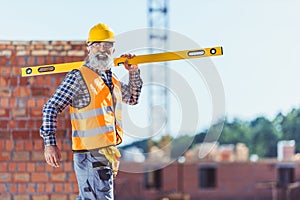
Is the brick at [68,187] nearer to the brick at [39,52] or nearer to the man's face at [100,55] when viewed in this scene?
the brick at [39,52]

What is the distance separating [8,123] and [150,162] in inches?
1074

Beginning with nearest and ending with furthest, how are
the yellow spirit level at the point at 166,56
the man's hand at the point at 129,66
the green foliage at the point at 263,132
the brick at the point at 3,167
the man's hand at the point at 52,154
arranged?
1. the man's hand at the point at 52,154
2. the yellow spirit level at the point at 166,56
3. the man's hand at the point at 129,66
4. the brick at the point at 3,167
5. the green foliage at the point at 263,132

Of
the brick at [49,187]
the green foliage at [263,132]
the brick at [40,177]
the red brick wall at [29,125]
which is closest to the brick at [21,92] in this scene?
the red brick wall at [29,125]

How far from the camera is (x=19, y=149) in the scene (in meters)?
6.58

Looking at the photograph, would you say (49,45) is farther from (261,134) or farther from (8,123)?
(261,134)

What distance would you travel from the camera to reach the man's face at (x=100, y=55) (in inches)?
164

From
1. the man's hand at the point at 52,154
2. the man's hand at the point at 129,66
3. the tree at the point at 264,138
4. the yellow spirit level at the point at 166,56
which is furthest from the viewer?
the tree at the point at 264,138

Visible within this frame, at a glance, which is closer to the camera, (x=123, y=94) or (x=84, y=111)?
(x=84, y=111)

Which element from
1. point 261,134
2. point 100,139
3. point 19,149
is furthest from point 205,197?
point 100,139

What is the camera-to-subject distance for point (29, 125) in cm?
657

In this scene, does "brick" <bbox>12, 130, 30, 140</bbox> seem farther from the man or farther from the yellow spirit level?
the man

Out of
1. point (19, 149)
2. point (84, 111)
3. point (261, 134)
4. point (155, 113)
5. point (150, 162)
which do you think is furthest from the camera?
point (261, 134)

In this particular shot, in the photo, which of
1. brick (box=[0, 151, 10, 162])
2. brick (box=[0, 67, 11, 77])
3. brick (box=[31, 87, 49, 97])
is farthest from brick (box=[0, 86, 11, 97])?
brick (box=[0, 151, 10, 162])

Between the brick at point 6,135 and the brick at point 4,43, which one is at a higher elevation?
the brick at point 4,43
